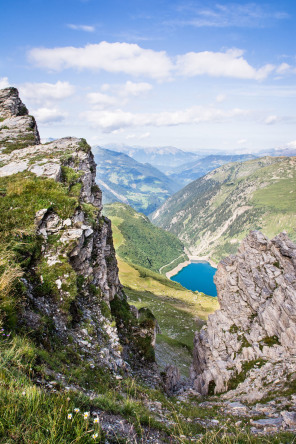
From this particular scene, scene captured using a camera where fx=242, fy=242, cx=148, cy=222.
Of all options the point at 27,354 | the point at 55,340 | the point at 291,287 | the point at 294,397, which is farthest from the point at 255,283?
the point at 27,354

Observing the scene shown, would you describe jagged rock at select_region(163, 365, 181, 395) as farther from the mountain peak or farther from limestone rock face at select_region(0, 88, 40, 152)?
the mountain peak

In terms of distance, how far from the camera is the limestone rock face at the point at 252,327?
2789 cm

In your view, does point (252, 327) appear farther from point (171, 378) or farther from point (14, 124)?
point (14, 124)

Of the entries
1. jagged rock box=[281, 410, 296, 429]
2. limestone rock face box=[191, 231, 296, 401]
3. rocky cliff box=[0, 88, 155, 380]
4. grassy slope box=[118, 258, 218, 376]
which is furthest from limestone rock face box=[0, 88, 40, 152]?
grassy slope box=[118, 258, 218, 376]

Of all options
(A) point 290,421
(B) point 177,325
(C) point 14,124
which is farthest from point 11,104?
(B) point 177,325

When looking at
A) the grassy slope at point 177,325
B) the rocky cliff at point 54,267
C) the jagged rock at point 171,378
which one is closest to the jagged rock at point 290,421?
the rocky cliff at point 54,267

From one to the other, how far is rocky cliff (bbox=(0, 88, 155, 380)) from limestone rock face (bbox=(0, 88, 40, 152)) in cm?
921

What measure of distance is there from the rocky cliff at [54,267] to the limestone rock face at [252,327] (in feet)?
40.3

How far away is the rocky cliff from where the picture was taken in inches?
463

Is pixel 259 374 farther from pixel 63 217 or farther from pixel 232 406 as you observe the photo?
pixel 63 217

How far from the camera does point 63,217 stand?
18703mm

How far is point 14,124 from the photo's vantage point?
147 ft

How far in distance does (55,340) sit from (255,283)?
39514 mm

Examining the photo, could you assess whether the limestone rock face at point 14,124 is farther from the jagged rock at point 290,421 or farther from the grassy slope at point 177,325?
the grassy slope at point 177,325
